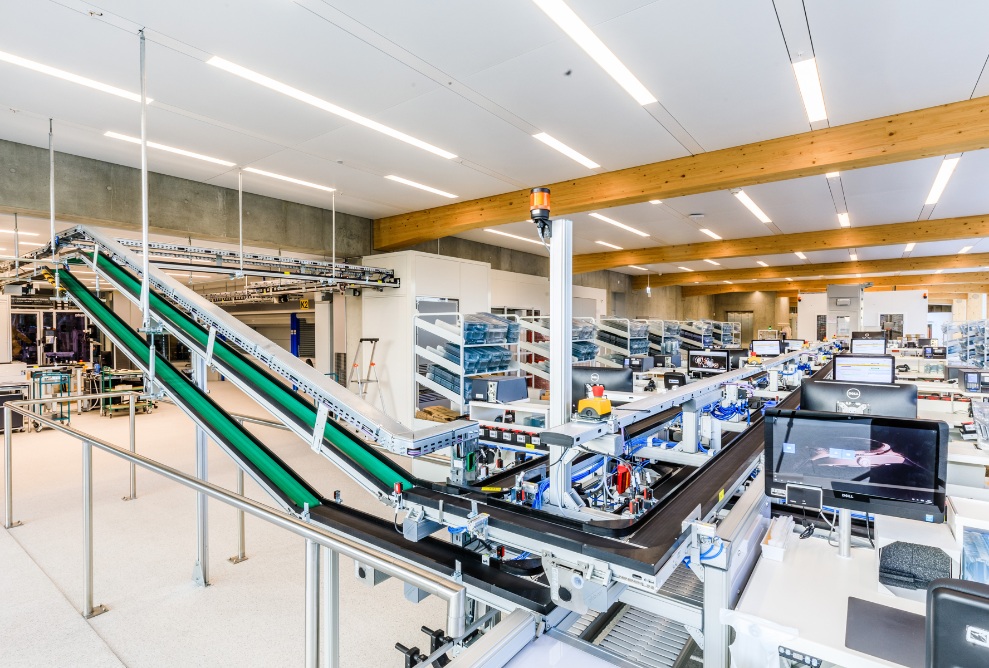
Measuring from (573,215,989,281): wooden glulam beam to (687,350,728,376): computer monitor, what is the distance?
157 inches

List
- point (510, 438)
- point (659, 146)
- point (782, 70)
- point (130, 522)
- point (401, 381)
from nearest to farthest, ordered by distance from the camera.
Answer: point (510, 438) → point (782, 70) → point (130, 522) → point (659, 146) → point (401, 381)

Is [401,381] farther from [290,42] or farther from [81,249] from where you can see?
[290,42]

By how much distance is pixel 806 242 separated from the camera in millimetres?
9695

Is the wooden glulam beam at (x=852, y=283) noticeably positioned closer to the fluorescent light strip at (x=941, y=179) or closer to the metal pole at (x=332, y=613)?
the fluorescent light strip at (x=941, y=179)

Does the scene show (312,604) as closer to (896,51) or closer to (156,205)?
(896,51)

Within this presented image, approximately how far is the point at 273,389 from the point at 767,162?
16.2 ft

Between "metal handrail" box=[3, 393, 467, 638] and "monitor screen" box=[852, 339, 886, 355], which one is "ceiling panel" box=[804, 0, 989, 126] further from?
"monitor screen" box=[852, 339, 886, 355]

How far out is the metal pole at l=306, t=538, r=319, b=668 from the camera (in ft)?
4.55

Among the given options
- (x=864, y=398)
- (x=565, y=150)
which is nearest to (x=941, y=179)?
(x=565, y=150)

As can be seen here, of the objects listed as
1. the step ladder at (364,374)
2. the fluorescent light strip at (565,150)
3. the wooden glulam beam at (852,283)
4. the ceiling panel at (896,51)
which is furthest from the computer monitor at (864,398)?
the wooden glulam beam at (852,283)

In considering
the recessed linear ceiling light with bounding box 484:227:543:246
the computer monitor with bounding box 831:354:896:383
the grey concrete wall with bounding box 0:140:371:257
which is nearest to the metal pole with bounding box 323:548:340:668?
the computer monitor with bounding box 831:354:896:383

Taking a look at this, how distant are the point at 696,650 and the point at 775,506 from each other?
→ 0.78 meters

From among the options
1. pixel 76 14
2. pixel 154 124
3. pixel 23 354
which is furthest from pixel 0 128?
pixel 23 354

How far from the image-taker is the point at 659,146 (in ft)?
16.8
